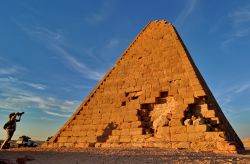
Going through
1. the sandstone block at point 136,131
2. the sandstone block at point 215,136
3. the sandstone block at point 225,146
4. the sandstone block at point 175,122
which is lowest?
the sandstone block at point 225,146

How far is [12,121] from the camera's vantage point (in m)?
12.7

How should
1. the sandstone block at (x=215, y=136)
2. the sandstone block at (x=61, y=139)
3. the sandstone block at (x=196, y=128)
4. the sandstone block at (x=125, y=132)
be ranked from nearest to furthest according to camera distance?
1. the sandstone block at (x=215, y=136)
2. the sandstone block at (x=196, y=128)
3. the sandstone block at (x=125, y=132)
4. the sandstone block at (x=61, y=139)

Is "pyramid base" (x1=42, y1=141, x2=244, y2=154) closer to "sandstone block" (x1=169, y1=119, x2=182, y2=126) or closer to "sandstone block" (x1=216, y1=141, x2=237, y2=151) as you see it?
"sandstone block" (x1=216, y1=141, x2=237, y2=151)

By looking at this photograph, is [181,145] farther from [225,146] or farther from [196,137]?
[225,146]

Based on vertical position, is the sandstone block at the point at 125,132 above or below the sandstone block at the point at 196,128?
above

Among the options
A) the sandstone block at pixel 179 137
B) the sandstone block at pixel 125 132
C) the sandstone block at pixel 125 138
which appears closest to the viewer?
the sandstone block at pixel 179 137

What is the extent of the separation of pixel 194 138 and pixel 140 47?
6298 mm

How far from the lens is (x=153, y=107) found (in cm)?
1129

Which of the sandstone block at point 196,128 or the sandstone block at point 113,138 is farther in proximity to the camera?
the sandstone block at point 113,138

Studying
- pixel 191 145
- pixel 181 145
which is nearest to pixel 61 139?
pixel 181 145

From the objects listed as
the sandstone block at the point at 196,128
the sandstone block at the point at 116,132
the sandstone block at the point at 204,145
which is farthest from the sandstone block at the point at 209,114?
the sandstone block at the point at 116,132

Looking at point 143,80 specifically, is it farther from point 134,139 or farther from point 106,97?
point 134,139

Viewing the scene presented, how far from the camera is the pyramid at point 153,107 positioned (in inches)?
372

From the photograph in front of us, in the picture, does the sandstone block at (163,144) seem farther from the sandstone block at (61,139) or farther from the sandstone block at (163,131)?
the sandstone block at (61,139)
